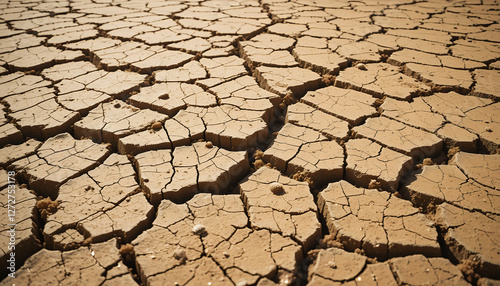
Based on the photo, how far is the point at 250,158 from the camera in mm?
2336

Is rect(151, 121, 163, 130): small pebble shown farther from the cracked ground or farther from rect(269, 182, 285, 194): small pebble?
rect(269, 182, 285, 194): small pebble

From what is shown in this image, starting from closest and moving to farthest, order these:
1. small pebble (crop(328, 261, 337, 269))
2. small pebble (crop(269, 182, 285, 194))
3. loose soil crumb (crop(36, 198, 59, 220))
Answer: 1. small pebble (crop(328, 261, 337, 269))
2. loose soil crumb (crop(36, 198, 59, 220))
3. small pebble (crop(269, 182, 285, 194))

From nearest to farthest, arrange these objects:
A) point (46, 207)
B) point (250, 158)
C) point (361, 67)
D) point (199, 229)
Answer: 1. point (199, 229)
2. point (46, 207)
3. point (250, 158)
4. point (361, 67)

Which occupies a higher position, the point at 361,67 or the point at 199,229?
the point at 361,67

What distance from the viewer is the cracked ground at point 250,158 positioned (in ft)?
5.20

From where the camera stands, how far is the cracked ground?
5.20ft

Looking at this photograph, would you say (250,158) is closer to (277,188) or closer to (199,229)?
(277,188)

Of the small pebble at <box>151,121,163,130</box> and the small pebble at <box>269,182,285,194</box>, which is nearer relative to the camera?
the small pebble at <box>269,182,285,194</box>

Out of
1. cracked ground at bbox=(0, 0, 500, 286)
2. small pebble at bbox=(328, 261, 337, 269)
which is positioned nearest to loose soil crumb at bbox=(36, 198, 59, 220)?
cracked ground at bbox=(0, 0, 500, 286)

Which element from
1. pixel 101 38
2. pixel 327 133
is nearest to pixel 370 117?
pixel 327 133

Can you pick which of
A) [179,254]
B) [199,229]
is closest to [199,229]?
[199,229]

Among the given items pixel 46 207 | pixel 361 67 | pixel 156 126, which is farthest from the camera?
pixel 361 67

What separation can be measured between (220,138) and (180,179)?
49 centimetres

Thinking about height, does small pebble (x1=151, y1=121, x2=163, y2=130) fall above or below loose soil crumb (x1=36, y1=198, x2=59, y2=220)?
above
